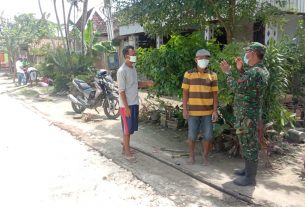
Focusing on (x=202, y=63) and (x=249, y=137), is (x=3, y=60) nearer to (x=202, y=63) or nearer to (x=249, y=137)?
(x=202, y=63)

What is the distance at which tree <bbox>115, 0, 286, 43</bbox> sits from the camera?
644cm

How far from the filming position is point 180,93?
7109mm

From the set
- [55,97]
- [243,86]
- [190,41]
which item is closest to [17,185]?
[243,86]

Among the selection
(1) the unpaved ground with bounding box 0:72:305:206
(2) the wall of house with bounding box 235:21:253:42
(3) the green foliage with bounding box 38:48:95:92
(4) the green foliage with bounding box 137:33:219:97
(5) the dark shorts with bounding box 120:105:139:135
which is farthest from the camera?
(3) the green foliage with bounding box 38:48:95:92

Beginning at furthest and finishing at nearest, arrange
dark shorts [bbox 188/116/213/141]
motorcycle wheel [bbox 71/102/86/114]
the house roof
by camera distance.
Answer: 1. the house roof
2. motorcycle wheel [bbox 71/102/86/114]
3. dark shorts [bbox 188/116/213/141]

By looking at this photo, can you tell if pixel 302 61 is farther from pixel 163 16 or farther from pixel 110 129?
pixel 110 129

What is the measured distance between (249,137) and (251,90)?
59 centimetres

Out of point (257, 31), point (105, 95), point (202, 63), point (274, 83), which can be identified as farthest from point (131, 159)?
point (257, 31)

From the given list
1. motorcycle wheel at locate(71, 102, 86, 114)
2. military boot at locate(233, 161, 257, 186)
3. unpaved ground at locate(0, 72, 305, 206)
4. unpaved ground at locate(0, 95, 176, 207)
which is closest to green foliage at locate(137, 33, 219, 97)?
unpaved ground at locate(0, 72, 305, 206)

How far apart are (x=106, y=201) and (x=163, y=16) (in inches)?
156

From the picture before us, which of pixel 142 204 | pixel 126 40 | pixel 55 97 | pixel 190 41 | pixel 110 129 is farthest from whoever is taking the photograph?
pixel 126 40

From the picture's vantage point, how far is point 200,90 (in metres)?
5.33

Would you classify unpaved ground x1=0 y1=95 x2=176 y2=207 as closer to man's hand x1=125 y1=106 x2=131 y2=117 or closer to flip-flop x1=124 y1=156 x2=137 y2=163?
flip-flop x1=124 y1=156 x2=137 y2=163

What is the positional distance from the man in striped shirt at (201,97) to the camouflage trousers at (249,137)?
2.70ft
